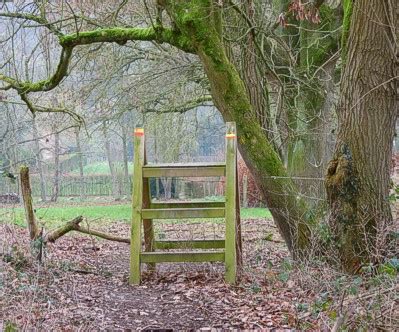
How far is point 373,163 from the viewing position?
529 centimetres

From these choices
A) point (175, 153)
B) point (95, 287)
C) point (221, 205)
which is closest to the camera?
point (95, 287)

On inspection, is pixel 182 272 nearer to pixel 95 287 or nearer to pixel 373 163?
pixel 95 287

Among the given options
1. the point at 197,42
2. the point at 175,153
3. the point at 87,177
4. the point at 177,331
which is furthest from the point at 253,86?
the point at 87,177

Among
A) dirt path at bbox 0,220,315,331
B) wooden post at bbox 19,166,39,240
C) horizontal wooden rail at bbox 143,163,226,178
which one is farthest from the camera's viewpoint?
wooden post at bbox 19,166,39,240

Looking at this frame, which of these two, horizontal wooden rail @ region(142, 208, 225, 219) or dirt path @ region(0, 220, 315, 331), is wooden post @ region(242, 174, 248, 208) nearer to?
dirt path @ region(0, 220, 315, 331)

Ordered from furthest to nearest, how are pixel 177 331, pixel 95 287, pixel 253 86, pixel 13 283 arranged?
pixel 253 86 < pixel 95 287 < pixel 13 283 < pixel 177 331

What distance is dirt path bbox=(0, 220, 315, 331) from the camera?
13.9 ft

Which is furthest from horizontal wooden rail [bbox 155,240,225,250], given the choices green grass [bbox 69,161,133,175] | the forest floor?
green grass [bbox 69,161,133,175]

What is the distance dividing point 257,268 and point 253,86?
2.60 meters

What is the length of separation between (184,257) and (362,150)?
6.98 ft

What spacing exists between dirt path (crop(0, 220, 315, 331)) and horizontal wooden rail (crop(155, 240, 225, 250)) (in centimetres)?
23

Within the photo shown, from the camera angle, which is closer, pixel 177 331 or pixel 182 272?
pixel 177 331

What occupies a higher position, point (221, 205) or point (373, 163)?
point (373, 163)

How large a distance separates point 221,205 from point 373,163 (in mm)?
2123
